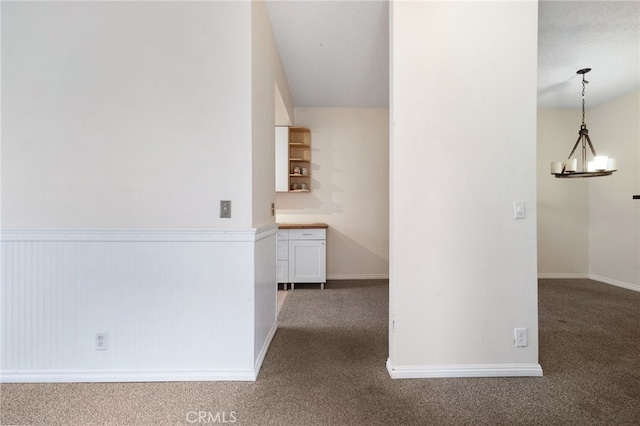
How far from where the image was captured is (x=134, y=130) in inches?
73.3

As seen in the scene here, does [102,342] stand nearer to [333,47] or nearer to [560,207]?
[333,47]

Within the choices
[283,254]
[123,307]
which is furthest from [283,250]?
[123,307]

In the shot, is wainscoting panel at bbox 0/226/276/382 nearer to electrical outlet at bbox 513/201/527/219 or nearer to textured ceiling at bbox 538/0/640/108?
electrical outlet at bbox 513/201/527/219

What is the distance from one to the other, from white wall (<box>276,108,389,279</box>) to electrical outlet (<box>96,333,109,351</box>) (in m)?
3.02

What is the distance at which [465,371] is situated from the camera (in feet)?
6.23

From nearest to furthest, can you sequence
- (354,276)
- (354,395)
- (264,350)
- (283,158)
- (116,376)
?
1. (354,395)
2. (116,376)
3. (264,350)
4. (283,158)
5. (354,276)

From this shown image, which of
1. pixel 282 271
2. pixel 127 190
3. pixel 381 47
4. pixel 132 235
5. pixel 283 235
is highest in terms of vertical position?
pixel 381 47

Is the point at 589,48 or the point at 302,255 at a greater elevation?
the point at 589,48

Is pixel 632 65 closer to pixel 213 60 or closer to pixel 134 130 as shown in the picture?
pixel 213 60

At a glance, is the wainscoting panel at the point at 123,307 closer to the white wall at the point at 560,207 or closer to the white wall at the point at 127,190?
the white wall at the point at 127,190

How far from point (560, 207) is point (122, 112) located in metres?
5.84

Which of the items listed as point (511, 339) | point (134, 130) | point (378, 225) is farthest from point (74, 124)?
point (378, 225)

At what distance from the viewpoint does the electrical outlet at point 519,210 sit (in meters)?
1.92

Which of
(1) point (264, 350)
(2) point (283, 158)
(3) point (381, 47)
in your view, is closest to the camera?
(1) point (264, 350)
